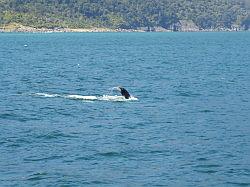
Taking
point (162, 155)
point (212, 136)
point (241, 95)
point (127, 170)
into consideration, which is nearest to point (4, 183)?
point (127, 170)

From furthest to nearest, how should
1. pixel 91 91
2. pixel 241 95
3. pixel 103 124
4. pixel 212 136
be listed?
pixel 91 91
pixel 241 95
pixel 103 124
pixel 212 136

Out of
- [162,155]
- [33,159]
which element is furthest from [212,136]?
[33,159]

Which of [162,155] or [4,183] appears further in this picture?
[162,155]

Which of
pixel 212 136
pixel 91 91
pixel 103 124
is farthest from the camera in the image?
pixel 91 91

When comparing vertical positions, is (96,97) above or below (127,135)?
below

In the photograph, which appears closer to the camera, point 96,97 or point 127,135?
point 127,135

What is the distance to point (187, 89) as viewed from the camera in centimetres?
7481

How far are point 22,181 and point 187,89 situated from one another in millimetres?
43606

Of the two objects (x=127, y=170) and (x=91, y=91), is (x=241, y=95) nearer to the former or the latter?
(x=91, y=91)

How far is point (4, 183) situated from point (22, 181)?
93cm

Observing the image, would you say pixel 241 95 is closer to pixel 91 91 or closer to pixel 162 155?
pixel 91 91

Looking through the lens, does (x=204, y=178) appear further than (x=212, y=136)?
No

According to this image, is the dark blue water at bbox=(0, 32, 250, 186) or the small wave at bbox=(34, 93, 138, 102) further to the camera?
the small wave at bbox=(34, 93, 138, 102)

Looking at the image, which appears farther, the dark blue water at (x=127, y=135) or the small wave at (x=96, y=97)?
the small wave at (x=96, y=97)
